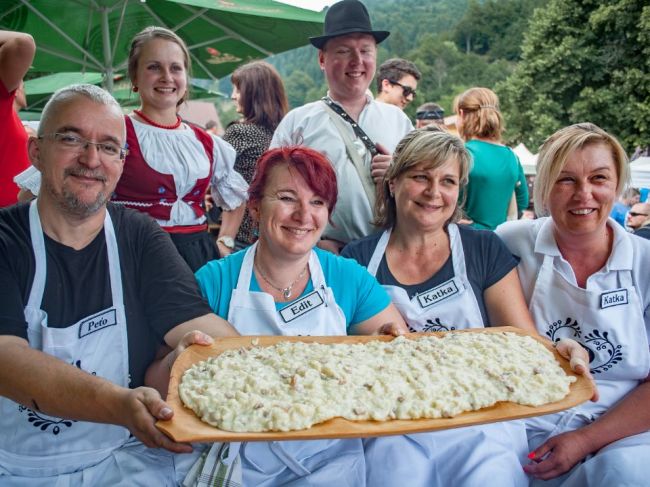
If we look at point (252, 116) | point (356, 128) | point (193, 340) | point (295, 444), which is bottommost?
point (295, 444)

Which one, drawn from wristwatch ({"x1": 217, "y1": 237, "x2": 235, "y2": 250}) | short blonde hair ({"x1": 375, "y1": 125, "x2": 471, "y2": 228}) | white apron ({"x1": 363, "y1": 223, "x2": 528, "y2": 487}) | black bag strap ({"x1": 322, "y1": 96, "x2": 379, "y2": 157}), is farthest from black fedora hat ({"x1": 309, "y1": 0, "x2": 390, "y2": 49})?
white apron ({"x1": 363, "y1": 223, "x2": 528, "y2": 487})

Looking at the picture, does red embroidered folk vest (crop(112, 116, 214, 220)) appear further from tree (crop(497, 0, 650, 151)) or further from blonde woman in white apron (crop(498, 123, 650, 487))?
tree (crop(497, 0, 650, 151))

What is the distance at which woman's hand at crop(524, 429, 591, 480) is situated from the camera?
1924mm

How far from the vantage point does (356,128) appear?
2953 mm

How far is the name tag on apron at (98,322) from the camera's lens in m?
1.81

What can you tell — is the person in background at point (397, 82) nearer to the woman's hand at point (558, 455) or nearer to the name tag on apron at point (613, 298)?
the name tag on apron at point (613, 298)

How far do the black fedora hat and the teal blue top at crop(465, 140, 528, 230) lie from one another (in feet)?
4.68

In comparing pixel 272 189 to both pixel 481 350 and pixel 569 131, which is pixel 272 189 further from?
pixel 569 131

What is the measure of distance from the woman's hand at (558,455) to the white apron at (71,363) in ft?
4.42

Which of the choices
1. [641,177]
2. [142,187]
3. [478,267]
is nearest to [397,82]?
[142,187]

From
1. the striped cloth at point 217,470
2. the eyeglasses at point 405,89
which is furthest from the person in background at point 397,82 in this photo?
the striped cloth at point 217,470

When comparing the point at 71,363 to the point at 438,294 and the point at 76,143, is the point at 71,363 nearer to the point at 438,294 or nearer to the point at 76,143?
the point at 76,143

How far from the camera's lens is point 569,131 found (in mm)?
2318

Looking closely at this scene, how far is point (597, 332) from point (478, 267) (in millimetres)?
492
